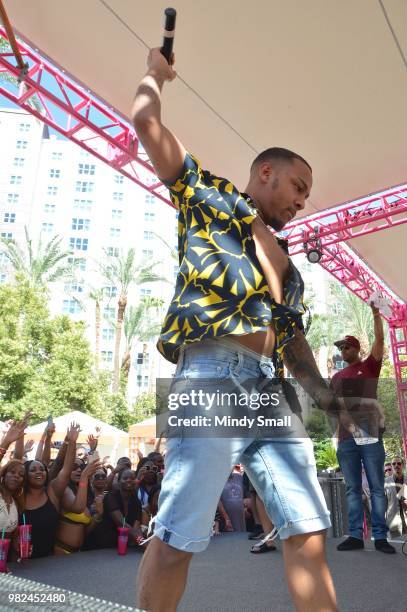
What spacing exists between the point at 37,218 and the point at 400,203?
4190cm

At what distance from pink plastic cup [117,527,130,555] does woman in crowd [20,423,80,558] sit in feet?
1.76

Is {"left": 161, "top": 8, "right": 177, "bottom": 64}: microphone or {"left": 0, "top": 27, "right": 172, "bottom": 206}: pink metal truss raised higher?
{"left": 0, "top": 27, "right": 172, "bottom": 206}: pink metal truss

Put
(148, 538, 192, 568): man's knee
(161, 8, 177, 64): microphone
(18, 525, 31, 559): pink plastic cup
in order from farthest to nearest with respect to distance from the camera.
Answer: (18, 525, 31, 559): pink plastic cup → (161, 8, 177, 64): microphone → (148, 538, 192, 568): man's knee

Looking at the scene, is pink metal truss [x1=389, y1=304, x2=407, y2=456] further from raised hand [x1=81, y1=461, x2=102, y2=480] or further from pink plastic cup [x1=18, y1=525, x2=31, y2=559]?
pink plastic cup [x1=18, y1=525, x2=31, y2=559]

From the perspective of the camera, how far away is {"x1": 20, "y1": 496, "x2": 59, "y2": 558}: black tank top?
3.69 metres

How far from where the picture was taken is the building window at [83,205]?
45269mm

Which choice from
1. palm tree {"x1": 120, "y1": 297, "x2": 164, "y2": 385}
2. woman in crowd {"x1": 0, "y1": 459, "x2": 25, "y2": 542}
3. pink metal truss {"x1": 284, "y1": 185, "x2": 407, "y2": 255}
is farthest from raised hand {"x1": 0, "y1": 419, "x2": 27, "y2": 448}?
palm tree {"x1": 120, "y1": 297, "x2": 164, "y2": 385}

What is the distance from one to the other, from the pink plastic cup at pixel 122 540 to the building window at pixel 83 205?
4420cm

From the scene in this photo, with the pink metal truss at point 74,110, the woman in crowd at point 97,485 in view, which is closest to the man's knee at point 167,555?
the woman in crowd at point 97,485

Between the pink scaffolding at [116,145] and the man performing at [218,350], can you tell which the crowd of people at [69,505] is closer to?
the man performing at [218,350]

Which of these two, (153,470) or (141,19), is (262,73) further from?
(153,470)

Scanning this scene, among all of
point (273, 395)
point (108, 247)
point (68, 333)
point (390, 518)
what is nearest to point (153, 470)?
point (390, 518)

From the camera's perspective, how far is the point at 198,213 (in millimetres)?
1278

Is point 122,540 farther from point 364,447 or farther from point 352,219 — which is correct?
point 352,219
